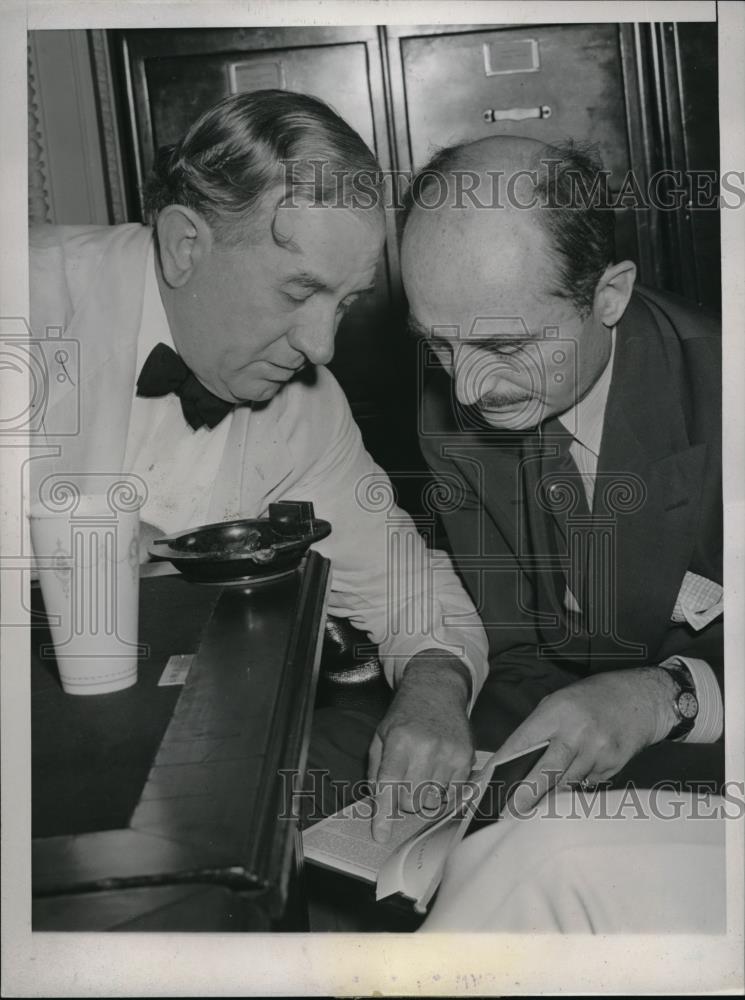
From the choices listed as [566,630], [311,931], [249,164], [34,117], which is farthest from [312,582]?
[34,117]

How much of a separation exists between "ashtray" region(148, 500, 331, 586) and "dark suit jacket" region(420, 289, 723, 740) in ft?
0.68

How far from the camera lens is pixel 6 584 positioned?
127cm

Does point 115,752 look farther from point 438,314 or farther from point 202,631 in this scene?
point 438,314

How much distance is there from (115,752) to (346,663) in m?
0.52

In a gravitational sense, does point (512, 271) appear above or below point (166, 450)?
above

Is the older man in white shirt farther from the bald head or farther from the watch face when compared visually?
the watch face

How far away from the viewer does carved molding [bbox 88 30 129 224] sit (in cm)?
130

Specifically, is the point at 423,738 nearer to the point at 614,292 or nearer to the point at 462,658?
the point at 462,658

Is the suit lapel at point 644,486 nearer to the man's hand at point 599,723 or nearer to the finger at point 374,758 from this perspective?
the man's hand at point 599,723

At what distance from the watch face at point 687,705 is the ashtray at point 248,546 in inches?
21.8

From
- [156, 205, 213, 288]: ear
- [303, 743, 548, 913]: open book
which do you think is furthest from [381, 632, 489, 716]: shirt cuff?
[156, 205, 213, 288]: ear

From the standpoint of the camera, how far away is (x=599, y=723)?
1.28 metres

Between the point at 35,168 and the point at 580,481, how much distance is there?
896mm

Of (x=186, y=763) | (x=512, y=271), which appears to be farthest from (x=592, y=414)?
(x=186, y=763)
